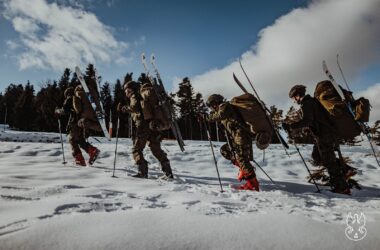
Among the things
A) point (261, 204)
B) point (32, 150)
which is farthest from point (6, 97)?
point (261, 204)

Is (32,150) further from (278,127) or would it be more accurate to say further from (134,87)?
(278,127)

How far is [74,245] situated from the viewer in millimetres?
2084

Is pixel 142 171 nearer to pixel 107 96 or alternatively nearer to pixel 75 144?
pixel 75 144

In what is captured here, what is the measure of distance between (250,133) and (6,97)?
6770 centimetres

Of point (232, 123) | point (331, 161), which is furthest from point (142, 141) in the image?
point (331, 161)

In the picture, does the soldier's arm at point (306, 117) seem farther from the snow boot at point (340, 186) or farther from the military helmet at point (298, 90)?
the snow boot at point (340, 186)

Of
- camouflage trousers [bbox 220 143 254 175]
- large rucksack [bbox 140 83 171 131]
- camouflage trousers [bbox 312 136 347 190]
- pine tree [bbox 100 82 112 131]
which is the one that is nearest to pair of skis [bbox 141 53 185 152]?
large rucksack [bbox 140 83 171 131]

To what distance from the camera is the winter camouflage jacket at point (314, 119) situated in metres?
5.52

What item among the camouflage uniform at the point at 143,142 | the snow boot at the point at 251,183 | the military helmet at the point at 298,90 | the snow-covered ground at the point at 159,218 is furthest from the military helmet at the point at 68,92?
the military helmet at the point at 298,90

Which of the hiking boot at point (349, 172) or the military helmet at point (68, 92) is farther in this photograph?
the military helmet at point (68, 92)

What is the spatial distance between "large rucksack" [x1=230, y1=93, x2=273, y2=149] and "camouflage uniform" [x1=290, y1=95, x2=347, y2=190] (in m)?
0.54

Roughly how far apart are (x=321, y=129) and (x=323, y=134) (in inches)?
4.2

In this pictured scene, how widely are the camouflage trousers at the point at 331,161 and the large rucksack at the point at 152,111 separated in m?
3.24

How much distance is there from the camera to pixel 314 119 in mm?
5715
